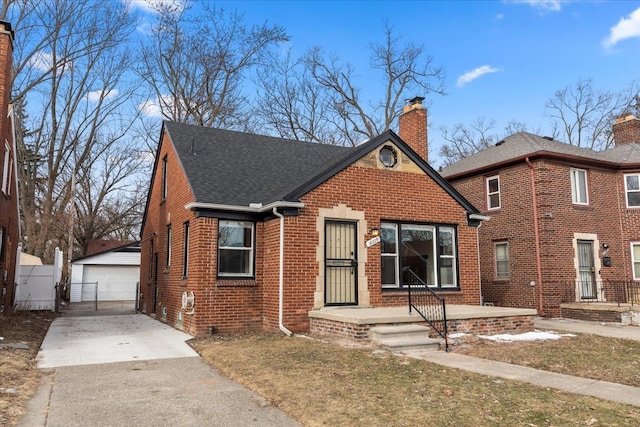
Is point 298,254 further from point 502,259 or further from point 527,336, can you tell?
point 502,259

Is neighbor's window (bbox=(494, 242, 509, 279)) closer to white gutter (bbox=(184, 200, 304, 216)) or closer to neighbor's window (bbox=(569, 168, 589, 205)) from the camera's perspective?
neighbor's window (bbox=(569, 168, 589, 205))

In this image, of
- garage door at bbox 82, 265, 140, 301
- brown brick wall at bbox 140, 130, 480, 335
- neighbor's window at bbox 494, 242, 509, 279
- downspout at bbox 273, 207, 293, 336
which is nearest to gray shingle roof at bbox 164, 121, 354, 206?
brown brick wall at bbox 140, 130, 480, 335

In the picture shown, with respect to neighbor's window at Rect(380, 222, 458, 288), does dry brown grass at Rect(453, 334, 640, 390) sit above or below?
below

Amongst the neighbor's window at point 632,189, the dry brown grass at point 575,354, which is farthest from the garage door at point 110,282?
the neighbor's window at point 632,189

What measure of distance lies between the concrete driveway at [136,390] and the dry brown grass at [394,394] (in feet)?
1.20

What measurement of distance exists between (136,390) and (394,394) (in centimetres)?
330

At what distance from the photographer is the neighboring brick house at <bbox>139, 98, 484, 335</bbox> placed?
11031mm

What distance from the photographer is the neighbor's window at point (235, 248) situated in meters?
11.5

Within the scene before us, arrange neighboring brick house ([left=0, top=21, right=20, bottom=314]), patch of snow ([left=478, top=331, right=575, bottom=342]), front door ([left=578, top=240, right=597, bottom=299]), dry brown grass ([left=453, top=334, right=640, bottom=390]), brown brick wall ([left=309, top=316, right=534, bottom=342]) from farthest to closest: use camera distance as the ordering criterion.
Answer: front door ([left=578, top=240, right=597, bottom=299])
neighboring brick house ([left=0, top=21, right=20, bottom=314])
patch of snow ([left=478, top=331, right=575, bottom=342])
brown brick wall ([left=309, top=316, right=534, bottom=342])
dry brown grass ([left=453, top=334, right=640, bottom=390])

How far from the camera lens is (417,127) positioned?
53.5 ft

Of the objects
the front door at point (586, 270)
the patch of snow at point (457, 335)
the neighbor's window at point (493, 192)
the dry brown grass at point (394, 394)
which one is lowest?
the dry brown grass at point (394, 394)

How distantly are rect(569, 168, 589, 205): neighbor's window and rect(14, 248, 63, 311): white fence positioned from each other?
19257 mm

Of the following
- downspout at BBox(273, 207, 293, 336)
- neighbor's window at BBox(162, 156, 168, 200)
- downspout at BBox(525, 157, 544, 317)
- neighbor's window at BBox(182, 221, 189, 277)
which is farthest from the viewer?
downspout at BBox(525, 157, 544, 317)

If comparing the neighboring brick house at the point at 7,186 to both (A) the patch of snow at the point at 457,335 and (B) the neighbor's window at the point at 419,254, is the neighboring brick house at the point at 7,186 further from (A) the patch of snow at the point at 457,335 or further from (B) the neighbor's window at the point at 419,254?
(A) the patch of snow at the point at 457,335
